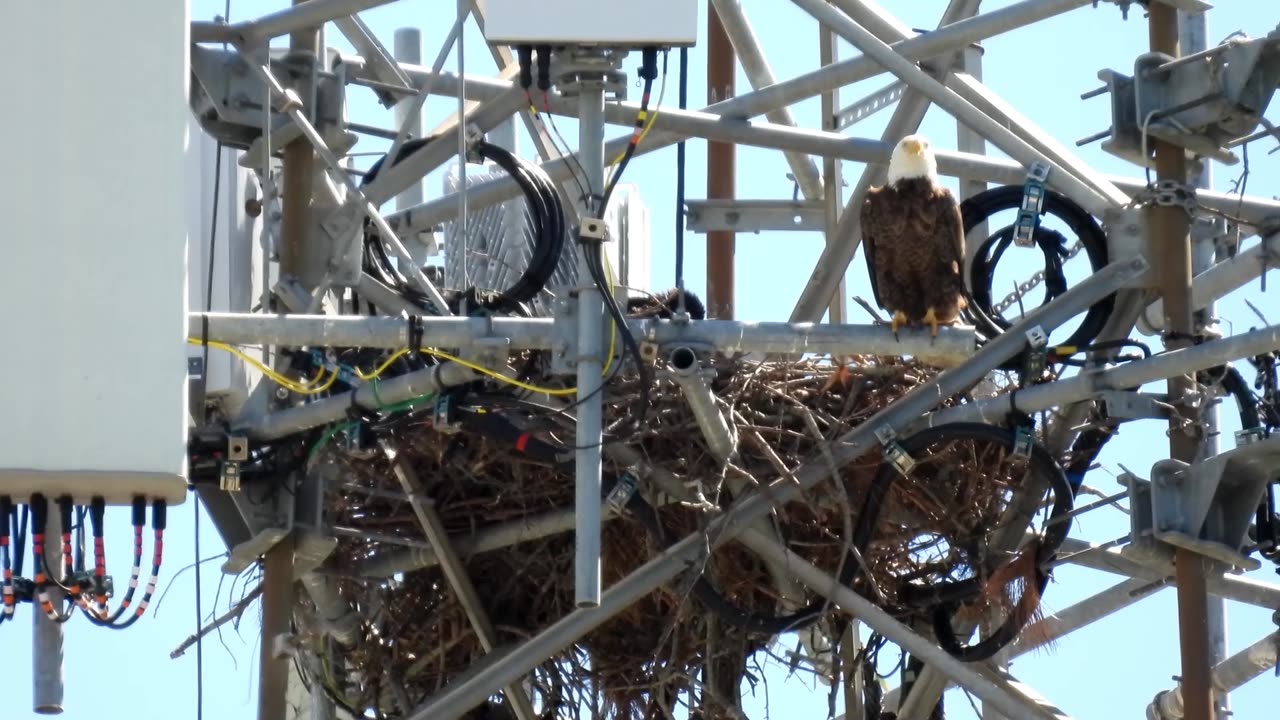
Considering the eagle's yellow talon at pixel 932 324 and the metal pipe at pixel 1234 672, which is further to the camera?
the metal pipe at pixel 1234 672

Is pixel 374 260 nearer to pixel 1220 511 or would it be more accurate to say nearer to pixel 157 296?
pixel 157 296

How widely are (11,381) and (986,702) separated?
146 inches

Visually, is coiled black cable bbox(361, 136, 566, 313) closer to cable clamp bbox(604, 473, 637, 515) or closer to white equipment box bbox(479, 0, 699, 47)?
cable clamp bbox(604, 473, 637, 515)

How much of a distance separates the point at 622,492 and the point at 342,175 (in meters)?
1.50

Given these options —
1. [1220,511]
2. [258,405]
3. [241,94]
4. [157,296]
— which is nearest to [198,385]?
[258,405]

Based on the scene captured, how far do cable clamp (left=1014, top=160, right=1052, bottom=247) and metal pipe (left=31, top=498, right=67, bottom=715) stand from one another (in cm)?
357

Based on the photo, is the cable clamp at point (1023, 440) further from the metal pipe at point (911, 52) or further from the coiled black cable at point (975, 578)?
the metal pipe at point (911, 52)

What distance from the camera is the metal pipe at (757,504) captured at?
10516 mm

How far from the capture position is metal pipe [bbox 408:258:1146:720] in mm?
10516

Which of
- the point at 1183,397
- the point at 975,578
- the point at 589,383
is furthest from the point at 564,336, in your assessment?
the point at 1183,397

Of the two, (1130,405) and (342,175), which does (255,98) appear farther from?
(1130,405)

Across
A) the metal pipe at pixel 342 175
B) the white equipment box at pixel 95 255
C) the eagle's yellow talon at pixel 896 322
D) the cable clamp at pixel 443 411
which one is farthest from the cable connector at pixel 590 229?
the white equipment box at pixel 95 255

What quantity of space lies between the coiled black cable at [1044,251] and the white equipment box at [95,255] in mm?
3141

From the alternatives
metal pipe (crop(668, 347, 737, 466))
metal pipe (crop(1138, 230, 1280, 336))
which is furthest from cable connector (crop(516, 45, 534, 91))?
metal pipe (crop(1138, 230, 1280, 336))
